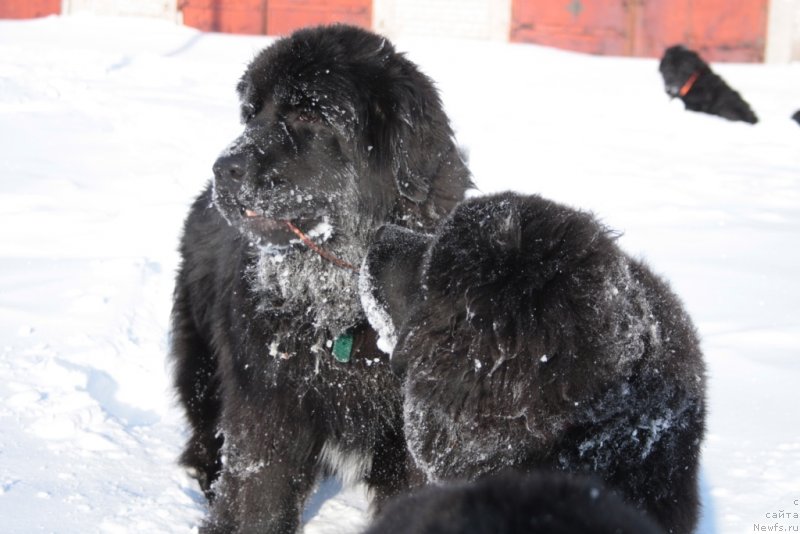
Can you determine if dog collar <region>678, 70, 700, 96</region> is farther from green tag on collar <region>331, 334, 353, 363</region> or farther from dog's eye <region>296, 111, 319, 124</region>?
green tag on collar <region>331, 334, 353, 363</region>

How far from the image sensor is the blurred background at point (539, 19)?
16.6 metres

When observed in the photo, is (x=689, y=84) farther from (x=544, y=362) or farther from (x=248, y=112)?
(x=544, y=362)

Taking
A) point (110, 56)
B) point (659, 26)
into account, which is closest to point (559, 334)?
point (110, 56)

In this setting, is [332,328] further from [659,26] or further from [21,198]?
[659,26]

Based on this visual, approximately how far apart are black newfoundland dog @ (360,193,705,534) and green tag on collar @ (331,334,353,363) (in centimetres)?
51

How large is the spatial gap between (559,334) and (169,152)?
6.56 m

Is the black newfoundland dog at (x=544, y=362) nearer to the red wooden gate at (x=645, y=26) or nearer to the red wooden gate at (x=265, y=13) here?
the red wooden gate at (x=265, y=13)

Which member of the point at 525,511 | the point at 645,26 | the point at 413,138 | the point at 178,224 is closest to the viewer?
the point at 525,511

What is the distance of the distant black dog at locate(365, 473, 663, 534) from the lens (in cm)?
128

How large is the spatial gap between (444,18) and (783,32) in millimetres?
6789

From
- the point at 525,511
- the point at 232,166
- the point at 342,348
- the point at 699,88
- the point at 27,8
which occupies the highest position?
the point at 27,8

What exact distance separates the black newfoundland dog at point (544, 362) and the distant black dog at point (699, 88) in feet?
34.0

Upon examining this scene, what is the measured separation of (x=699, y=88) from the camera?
12328mm

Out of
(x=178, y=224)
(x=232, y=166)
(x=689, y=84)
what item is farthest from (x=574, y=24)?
(x=232, y=166)
